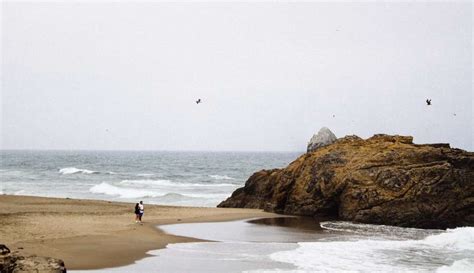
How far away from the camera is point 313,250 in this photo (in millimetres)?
20234

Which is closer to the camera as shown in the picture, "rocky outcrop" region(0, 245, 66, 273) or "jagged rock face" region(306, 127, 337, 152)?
"rocky outcrop" region(0, 245, 66, 273)

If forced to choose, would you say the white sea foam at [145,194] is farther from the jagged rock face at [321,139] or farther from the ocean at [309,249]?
the ocean at [309,249]

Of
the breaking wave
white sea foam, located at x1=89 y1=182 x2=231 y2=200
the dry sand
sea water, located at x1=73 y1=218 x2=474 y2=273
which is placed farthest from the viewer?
white sea foam, located at x1=89 y1=182 x2=231 y2=200

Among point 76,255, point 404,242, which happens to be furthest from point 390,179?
point 76,255

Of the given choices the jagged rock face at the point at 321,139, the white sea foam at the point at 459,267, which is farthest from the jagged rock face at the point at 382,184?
the white sea foam at the point at 459,267

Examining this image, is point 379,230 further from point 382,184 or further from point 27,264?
point 27,264

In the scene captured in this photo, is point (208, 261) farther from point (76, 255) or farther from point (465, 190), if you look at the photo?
point (465, 190)

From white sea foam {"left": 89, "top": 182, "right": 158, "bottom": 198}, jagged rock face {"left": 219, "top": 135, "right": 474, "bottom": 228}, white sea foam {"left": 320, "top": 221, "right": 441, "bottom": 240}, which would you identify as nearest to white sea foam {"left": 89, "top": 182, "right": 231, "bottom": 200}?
white sea foam {"left": 89, "top": 182, "right": 158, "bottom": 198}

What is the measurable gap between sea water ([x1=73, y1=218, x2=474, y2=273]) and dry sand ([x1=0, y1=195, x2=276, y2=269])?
3.66ft

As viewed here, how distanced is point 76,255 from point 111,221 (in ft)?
31.1

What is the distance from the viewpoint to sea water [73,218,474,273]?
1697cm

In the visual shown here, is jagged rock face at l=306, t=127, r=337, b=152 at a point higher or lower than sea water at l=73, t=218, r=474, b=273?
higher

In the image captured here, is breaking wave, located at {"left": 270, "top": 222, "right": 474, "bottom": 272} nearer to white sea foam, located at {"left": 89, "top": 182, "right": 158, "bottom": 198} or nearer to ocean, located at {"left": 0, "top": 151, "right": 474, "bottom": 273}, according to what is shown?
ocean, located at {"left": 0, "top": 151, "right": 474, "bottom": 273}

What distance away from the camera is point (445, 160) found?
99.7ft
